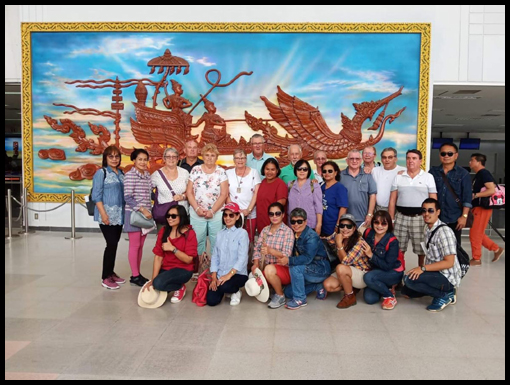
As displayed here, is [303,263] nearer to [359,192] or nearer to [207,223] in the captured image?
[359,192]

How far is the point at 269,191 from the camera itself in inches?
173

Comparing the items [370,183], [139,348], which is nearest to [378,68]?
[370,183]

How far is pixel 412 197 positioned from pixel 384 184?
0.36m

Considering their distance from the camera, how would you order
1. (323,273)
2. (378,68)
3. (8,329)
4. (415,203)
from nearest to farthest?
(8,329)
(323,273)
(415,203)
(378,68)

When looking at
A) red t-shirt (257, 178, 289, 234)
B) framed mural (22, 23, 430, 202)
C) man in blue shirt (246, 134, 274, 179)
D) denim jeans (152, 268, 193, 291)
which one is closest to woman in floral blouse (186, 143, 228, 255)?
red t-shirt (257, 178, 289, 234)

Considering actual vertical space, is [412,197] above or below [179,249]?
above

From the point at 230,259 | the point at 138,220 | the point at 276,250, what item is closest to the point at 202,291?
the point at 230,259

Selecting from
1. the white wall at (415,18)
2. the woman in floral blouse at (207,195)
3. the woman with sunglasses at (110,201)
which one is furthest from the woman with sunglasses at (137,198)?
the white wall at (415,18)

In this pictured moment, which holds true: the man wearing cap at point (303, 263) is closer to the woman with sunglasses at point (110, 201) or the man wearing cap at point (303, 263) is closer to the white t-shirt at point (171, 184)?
the white t-shirt at point (171, 184)

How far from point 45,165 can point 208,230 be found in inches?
183

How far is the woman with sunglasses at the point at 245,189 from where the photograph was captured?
4512 millimetres

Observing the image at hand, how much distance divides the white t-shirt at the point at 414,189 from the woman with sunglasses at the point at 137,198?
2.48 m

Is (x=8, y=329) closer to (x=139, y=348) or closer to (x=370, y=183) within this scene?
(x=139, y=348)

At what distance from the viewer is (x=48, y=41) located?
7.74 meters
